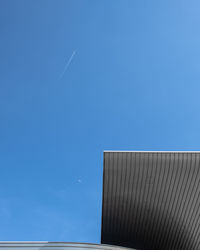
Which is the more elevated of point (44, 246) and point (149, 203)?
point (149, 203)

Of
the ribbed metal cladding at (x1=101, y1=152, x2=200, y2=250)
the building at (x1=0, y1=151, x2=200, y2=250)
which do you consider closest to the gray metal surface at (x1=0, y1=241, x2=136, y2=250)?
the building at (x1=0, y1=151, x2=200, y2=250)

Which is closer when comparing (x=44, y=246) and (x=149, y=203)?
(x=44, y=246)

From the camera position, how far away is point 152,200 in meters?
16.5

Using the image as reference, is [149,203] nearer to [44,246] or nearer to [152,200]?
[152,200]

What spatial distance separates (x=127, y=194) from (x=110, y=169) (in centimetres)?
228

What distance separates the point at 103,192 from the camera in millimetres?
16531

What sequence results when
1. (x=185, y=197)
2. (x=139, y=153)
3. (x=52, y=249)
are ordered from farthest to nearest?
(x=185, y=197) < (x=139, y=153) < (x=52, y=249)

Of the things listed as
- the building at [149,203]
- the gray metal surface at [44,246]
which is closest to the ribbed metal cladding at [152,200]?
the building at [149,203]

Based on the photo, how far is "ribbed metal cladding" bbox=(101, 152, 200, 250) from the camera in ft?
49.4

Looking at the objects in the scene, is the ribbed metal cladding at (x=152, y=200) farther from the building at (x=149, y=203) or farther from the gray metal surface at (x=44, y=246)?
the gray metal surface at (x=44, y=246)

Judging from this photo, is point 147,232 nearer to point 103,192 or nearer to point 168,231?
point 168,231

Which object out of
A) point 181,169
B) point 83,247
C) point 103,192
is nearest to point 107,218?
point 103,192

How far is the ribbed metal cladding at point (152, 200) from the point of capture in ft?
49.4

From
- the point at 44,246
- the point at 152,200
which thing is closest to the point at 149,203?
the point at 152,200
